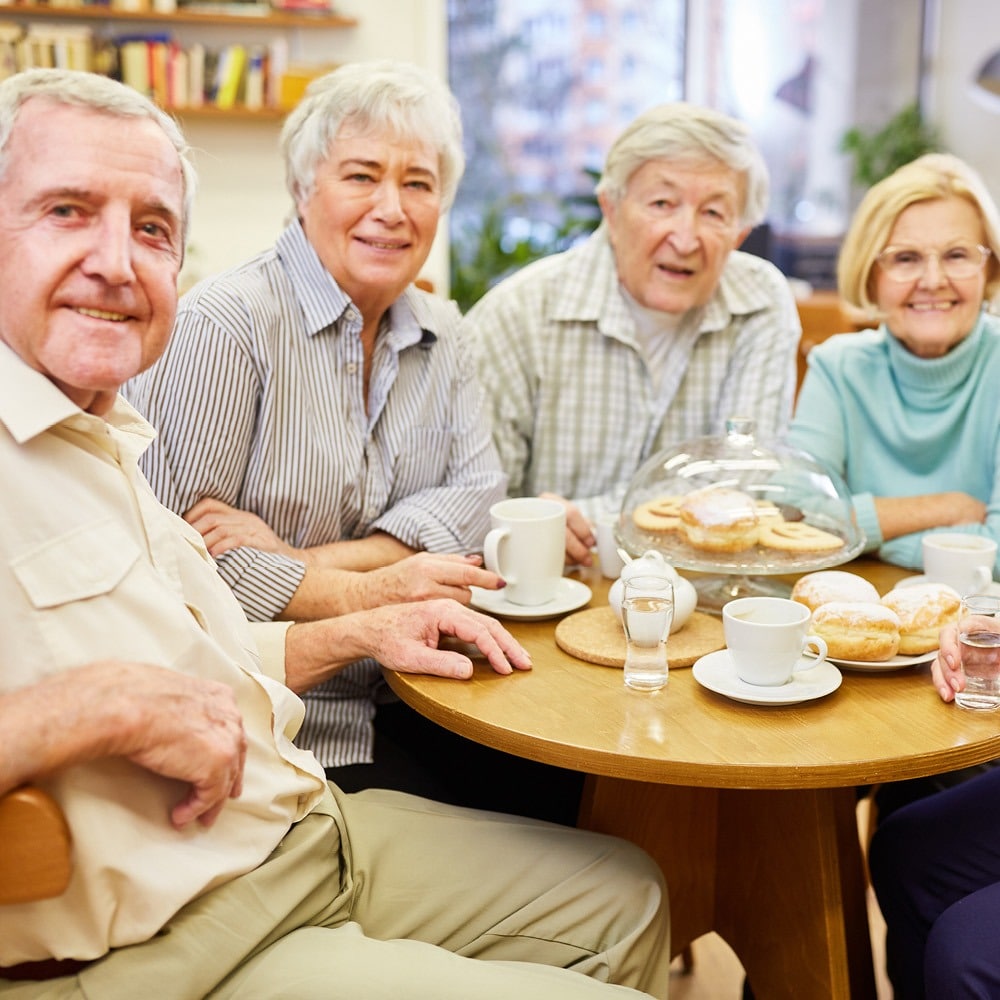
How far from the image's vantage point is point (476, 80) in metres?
5.78

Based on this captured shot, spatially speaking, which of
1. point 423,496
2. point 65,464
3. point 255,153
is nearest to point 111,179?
point 65,464

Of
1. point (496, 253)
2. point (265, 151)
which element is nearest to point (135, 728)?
point (265, 151)

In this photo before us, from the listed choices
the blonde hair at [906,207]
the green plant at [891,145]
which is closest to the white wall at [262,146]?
the green plant at [891,145]

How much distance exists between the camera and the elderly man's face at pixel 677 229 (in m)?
2.21

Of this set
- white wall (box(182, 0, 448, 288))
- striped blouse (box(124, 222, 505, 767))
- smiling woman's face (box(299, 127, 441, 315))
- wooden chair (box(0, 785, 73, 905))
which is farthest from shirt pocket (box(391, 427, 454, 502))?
white wall (box(182, 0, 448, 288))

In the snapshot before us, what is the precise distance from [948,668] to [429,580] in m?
0.65

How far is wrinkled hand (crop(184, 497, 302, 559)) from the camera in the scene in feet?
5.50

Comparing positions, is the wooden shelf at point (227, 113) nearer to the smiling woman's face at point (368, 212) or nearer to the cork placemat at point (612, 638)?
the smiling woman's face at point (368, 212)

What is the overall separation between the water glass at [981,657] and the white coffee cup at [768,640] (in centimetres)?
15

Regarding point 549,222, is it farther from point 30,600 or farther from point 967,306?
point 30,600

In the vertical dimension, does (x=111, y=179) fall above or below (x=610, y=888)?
above

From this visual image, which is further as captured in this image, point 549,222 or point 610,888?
point 549,222

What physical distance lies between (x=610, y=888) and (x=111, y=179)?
929mm

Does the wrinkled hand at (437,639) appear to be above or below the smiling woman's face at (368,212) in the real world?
below
